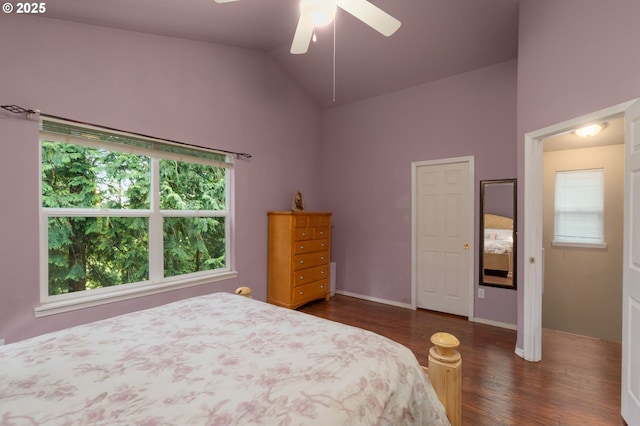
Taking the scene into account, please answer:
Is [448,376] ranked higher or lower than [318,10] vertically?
lower

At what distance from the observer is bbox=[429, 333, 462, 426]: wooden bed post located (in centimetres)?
123

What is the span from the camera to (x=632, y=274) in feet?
5.68

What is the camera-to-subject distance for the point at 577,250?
12.8 feet

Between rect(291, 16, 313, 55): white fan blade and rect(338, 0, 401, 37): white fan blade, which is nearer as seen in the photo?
rect(338, 0, 401, 37): white fan blade

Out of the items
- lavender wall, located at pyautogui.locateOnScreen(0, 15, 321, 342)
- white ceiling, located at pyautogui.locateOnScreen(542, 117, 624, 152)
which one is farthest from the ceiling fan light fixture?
white ceiling, located at pyautogui.locateOnScreen(542, 117, 624, 152)

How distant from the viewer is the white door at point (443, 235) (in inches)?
141

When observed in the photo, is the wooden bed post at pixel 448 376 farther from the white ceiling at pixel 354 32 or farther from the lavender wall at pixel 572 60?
the white ceiling at pixel 354 32

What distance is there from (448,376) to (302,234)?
2659 millimetres

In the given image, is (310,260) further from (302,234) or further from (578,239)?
(578,239)

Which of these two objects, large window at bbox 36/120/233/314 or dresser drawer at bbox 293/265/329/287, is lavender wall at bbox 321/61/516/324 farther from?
large window at bbox 36/120/233/314

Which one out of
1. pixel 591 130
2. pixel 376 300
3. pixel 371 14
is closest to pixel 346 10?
pixel 371 14

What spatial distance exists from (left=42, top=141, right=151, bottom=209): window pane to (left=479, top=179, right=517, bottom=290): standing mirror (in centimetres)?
361

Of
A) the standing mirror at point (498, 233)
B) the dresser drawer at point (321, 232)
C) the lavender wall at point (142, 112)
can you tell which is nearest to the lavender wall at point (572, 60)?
the standing mirror at point (498, 233)

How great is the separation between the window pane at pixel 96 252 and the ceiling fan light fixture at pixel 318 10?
7.56 ft
